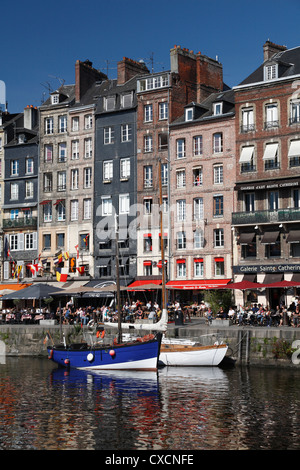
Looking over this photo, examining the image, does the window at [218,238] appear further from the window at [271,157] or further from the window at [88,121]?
the window at [88,121]

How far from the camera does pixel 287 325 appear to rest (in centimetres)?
4025

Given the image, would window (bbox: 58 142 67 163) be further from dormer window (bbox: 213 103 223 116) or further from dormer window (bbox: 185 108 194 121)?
dormer window (bbox: 213 103 223 116)

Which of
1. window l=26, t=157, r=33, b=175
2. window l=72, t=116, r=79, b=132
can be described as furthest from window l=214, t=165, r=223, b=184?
window l=26, t=157, r=33, b=175

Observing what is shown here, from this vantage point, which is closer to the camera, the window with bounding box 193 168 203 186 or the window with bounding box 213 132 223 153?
the window with bounding box 213 132 223 153

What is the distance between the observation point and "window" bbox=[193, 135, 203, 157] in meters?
54.3

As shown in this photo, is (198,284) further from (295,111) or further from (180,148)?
(295,111)

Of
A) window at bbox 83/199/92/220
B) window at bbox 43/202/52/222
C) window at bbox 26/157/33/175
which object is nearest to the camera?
window at bbox 83/199/92/220

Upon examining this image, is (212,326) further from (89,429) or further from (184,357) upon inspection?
(89,429)

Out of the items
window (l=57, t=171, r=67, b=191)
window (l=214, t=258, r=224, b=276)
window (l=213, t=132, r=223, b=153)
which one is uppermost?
window (l=213, t=132, r=223, b=153)

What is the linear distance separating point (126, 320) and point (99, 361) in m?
8.56

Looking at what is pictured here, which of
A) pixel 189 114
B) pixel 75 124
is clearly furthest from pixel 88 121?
pixel 189 114

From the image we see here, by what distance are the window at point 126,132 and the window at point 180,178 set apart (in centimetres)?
587

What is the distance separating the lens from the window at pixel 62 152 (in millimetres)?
62125

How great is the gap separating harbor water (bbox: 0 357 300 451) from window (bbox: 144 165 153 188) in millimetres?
22767
